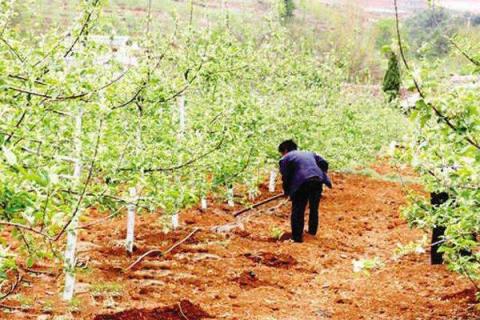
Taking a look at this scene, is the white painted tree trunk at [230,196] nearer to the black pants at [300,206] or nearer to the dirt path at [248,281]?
the dirt path at [248,281]

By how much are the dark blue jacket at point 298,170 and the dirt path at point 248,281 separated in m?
1.01

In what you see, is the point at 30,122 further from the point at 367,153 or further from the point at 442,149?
the point at 367,153

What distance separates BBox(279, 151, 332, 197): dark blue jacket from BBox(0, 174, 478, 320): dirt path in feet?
3.32

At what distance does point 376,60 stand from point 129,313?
53.3m

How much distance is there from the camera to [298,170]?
10.3 meters

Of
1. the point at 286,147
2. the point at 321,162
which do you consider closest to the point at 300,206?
the point at 321,162

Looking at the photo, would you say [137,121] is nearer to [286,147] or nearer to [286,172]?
[286,172]

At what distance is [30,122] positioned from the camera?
3820mm

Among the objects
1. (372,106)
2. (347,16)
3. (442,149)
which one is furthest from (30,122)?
(347,16)

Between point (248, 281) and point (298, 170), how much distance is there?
9.29ft

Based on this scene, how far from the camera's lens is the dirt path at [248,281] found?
6.69 meters

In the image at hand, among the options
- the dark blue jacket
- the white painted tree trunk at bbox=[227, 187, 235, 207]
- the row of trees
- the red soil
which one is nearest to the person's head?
the dark blue jacket

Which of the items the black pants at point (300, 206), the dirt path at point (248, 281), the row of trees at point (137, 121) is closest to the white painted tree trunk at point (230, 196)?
the row of trees at point (137, 121)

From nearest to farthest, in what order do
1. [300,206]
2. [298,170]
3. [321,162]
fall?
[298,170]
[300,206]
[321,162]
